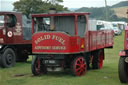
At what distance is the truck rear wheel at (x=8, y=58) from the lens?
1561cm

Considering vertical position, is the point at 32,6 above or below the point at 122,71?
above

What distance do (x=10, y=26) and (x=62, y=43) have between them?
501 centimetres

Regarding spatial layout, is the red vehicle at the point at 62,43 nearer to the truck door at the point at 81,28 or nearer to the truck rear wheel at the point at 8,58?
the truck door at the point at 81,28

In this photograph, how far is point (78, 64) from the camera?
1257 centimetres

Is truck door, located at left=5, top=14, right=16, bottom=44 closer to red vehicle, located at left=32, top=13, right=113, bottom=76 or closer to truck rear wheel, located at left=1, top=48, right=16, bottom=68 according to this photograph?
truck rear wheel, located at left=1, top=48, right=16, bottom=68

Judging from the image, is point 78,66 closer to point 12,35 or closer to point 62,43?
point 62,43

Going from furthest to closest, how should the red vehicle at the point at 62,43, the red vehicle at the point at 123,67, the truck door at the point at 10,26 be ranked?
1. the truck door at the point at 10,26
2. the red vehicle at the point at 62,43
3. the red vehicle at the point at 123,67

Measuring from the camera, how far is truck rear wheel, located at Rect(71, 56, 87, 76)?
40.5 feet

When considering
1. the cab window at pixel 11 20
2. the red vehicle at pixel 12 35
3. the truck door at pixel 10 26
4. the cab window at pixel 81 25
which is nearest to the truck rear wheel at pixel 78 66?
the cab window at pixel 81 25

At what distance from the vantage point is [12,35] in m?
16.3

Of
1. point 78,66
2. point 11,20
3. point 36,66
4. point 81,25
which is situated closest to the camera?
point 78,66

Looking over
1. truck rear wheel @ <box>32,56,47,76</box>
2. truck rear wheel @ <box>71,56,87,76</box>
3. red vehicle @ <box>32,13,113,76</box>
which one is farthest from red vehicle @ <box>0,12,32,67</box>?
truck rear wheel @ <box>71,56,87,76</box>

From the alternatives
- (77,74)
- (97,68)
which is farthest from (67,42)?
(97,68)

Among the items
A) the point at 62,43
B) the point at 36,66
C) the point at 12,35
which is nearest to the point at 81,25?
the point at 62,43
